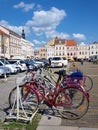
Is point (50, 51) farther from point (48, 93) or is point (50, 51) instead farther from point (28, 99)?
point (48, 93)

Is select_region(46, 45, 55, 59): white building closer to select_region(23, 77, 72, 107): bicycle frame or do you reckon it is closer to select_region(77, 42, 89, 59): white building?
select_region(77, 42, 89, 59): white building

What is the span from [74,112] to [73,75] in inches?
103

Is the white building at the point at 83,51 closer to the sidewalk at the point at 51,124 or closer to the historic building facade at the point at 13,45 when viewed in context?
the historic building facade at the point at 13,45

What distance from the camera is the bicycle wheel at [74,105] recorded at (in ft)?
25.9

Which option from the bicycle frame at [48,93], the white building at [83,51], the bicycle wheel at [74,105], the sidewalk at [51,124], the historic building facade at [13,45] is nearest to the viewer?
the sidewalk at [51,124]

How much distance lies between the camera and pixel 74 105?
8.20m

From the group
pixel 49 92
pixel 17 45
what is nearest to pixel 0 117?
pixel 49 92

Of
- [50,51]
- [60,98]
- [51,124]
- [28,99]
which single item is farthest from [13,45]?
[51,124]

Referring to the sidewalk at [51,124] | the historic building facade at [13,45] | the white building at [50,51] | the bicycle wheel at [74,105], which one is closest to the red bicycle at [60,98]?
the bicycle wheel at [74,105]

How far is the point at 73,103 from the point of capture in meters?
8.20

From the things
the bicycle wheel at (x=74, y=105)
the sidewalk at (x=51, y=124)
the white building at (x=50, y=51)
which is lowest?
the sidewalk at (x=51, y=124)

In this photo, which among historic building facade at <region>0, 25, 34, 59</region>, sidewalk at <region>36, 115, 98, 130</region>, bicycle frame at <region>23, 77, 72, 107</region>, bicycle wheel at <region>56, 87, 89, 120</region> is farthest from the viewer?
historic building facade at <region>0, 25, 34, 59</region>

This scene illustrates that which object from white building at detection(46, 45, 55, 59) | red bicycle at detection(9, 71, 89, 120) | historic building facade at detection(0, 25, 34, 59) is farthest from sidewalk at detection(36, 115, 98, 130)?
white building at detection(46, 45, 55, 59)

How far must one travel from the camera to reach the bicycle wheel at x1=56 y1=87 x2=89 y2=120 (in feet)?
25.9
